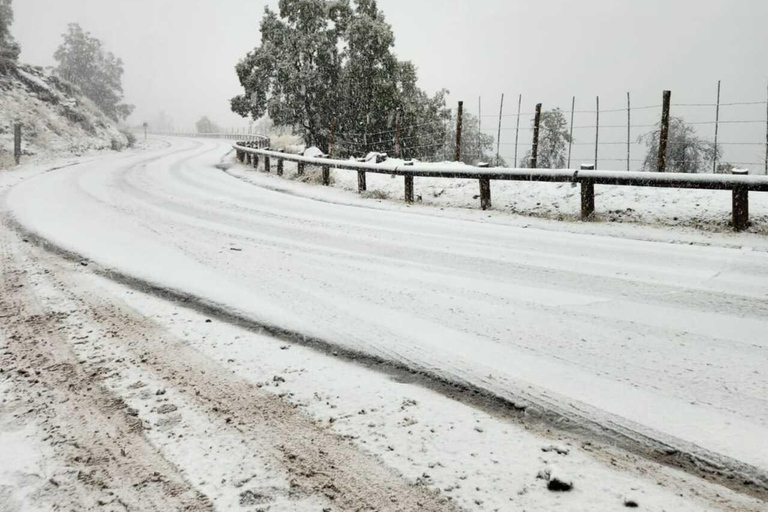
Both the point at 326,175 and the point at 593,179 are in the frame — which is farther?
the point at 326,175

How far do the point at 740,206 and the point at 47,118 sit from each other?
1257 inches

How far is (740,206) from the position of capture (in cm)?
694

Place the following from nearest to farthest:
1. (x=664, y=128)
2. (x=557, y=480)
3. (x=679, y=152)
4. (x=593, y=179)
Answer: (x=557, y=480) → (x=593, y=179) → (x=664, y=128) → (x=679, y=152)

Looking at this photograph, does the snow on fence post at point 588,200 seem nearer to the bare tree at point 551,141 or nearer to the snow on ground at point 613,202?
the snow on ground at point 613,202

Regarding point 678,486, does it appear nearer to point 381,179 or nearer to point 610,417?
point 610,417

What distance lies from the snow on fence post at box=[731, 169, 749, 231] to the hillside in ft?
76.4

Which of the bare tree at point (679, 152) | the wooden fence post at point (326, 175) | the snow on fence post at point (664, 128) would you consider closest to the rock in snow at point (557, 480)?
the snow on fence post at point (664, 128)

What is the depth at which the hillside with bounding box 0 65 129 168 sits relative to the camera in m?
23.6

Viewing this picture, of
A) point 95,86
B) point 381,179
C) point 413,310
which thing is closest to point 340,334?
point 413,310

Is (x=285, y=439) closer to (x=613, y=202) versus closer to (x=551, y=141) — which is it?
(x=613, y=202)

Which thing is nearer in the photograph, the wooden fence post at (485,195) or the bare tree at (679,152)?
the wooden fence post at (485,195)

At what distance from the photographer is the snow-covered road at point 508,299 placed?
2498mm

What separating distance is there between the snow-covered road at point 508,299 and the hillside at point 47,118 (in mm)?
18455

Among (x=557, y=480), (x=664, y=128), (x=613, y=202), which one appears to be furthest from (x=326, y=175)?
(x=557, y=480)
